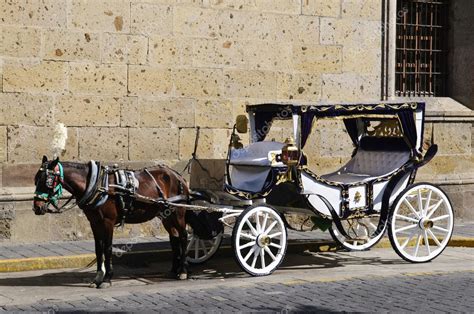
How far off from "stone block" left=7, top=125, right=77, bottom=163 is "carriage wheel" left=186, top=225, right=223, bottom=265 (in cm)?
250

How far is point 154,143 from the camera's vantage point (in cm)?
1298

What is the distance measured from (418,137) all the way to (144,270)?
3477mm

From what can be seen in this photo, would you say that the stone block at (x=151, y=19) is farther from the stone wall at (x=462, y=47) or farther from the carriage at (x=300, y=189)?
the stone wall at (x=462, y=47)

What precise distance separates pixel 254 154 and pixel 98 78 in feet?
10.1

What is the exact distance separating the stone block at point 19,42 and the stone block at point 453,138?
650cm

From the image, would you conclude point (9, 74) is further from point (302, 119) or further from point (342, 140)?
point (342, 140)

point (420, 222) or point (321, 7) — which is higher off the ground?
point (321, 7)

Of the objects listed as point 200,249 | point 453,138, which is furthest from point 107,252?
point 453,138

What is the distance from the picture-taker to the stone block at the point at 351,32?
47.0 ft

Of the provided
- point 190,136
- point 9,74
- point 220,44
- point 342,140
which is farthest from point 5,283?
point 342,140

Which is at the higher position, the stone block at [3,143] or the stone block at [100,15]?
the stone block at [100,15]

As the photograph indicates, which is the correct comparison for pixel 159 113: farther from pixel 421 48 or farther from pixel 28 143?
pixel 421 48

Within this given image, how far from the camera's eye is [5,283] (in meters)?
9.60

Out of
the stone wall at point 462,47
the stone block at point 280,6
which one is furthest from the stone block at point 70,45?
the stone wall at point 462,47
